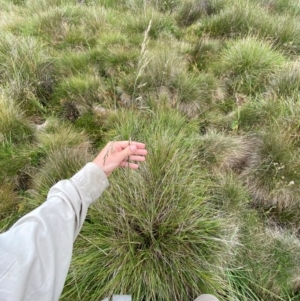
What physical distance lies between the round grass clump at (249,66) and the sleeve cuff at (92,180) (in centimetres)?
272

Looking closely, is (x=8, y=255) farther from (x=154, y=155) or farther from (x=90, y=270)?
(x=154, y=155)

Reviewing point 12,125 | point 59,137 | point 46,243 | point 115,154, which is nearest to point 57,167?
point 59,137

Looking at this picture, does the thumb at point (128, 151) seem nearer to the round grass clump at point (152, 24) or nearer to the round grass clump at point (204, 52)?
the round grass clump at point (204, 52)

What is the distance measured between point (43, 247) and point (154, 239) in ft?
3.52

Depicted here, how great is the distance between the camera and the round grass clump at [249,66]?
12.4 feet

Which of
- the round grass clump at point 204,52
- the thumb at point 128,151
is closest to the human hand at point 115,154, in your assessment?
the thumb at point 128,151

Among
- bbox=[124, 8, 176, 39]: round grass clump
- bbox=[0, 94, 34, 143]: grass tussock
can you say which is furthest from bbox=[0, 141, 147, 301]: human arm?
bbox=[124, 8, 176, 39]: round grass clump

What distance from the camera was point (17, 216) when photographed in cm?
253

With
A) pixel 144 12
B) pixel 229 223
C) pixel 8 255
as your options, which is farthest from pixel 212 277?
pixel 144 12

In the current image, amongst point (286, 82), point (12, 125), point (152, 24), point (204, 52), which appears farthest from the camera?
point (152, 24)

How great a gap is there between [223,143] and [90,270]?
5.93 ft

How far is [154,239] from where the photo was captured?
2.08m

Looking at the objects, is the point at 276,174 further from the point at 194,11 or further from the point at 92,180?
the point at 194,11

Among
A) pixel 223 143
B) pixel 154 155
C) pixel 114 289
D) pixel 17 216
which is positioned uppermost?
pixel 154 155
